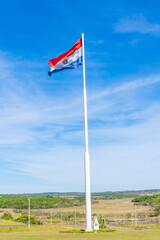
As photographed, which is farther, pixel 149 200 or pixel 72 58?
pixel 149 200

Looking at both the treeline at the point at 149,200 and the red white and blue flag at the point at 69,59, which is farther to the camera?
the treeline at the point at 149,200

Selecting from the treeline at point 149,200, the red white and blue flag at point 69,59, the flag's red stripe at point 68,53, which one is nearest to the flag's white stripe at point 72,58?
the red white and blue flag at point 69,59

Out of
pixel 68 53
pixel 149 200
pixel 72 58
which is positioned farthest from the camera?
pixel 149 200

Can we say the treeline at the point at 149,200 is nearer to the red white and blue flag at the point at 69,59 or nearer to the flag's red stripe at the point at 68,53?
the red white and blue flag at the point at 69,59

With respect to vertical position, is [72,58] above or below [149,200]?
above

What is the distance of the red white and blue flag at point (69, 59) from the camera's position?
27.6 meters

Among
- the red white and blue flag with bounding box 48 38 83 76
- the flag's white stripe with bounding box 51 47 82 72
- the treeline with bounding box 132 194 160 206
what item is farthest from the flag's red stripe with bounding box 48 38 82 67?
the treeline with bounding box 132 194 160 206

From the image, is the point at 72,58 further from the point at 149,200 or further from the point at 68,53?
the point at 149,200

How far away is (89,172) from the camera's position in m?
25.2

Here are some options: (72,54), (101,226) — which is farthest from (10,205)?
(72,54)

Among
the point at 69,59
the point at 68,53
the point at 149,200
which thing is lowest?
the point at 149,200

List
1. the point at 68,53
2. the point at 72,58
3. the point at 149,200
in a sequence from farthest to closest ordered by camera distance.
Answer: the point at 149,200, the point at 68,53, the point at 72,58

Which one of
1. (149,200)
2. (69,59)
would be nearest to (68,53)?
(69,59)

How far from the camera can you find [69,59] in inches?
1089
